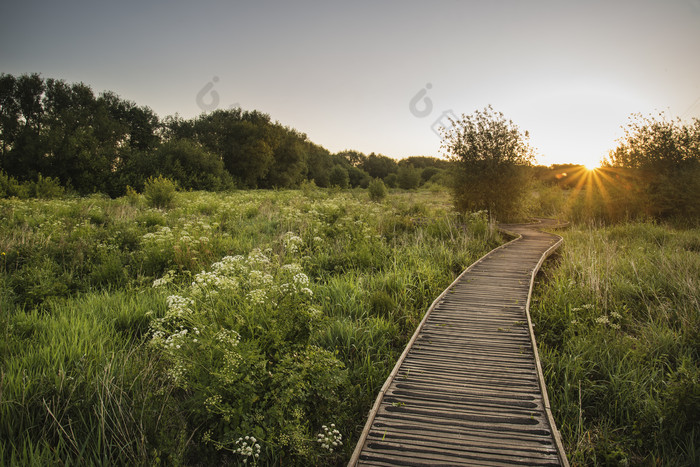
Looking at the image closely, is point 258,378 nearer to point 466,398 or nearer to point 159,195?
point 466,398

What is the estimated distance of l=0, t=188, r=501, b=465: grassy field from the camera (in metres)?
2.77

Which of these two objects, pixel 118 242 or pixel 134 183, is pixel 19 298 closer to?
pixel 118 242

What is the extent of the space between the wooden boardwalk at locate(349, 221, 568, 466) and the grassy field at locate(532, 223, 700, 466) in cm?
48

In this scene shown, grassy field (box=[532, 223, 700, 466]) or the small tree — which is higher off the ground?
the small tree

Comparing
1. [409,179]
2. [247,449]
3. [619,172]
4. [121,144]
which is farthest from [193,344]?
[409,179]

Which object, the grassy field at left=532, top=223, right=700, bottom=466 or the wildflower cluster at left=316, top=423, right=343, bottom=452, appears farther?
the grassy field at left=532, top=223, right=700, bottom=466

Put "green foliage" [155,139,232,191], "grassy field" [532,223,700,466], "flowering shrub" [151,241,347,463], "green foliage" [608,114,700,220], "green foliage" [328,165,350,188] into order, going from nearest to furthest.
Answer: "flowering shrub" [151,241,347,463], "grassy field" [532,223,700,466], "green foliage" [608,114,700,220], "green foliage" [155,139,232,191], "green foliage" [328,165,350,188]

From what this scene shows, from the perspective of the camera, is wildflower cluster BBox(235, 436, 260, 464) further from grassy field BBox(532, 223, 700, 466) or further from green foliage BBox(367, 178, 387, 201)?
green foliage BBox(367, 178, 387, 201)

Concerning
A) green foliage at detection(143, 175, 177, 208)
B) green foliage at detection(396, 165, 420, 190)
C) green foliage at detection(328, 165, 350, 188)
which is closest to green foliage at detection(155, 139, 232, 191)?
green foliage at detection(143, 175, 177, 208)

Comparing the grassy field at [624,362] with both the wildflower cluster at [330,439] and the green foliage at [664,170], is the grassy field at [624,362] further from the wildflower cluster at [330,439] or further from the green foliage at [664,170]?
the green foliage at [664,170]

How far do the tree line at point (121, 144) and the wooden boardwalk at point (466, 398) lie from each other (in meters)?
11.8

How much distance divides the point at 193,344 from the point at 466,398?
2771 millimetres

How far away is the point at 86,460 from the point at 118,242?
682cm

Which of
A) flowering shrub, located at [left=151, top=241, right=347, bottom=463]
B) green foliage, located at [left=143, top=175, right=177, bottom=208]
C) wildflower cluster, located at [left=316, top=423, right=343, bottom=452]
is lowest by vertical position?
wildflower cluster, located at [left=316, top=423, right=343, bottom=452]
